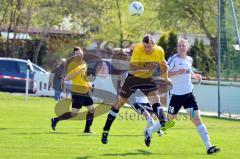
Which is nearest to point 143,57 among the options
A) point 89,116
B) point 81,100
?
point 89,116

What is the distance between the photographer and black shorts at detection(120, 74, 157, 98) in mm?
13578

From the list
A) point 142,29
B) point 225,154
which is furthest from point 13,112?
point 142,29

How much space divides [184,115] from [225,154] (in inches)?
475

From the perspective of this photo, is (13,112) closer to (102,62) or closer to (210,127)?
(210,127)

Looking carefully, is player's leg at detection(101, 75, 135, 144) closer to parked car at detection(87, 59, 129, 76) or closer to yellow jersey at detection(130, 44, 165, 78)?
yellow jersey at detection(130, 44, 165, 78)

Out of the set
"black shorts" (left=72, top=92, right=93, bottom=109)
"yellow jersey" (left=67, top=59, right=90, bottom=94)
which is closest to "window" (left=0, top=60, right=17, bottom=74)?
"yellow jersey" (left=67, top=59, right=90, bottom=94)

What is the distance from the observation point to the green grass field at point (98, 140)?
1273 centimetres

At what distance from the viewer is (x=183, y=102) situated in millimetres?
13672

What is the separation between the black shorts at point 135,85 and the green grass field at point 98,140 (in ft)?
3.68

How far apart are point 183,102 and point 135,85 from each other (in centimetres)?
100

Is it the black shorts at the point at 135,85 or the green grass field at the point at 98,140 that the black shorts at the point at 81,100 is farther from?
the black shorts at the point at 135,85

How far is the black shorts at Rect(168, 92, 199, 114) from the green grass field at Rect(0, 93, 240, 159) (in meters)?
0.83

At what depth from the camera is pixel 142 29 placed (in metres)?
49.2

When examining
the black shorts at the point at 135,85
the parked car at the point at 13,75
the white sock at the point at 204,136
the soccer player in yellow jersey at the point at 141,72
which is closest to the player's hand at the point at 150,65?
the soccer player in yellow jersey at the point at 141,72
